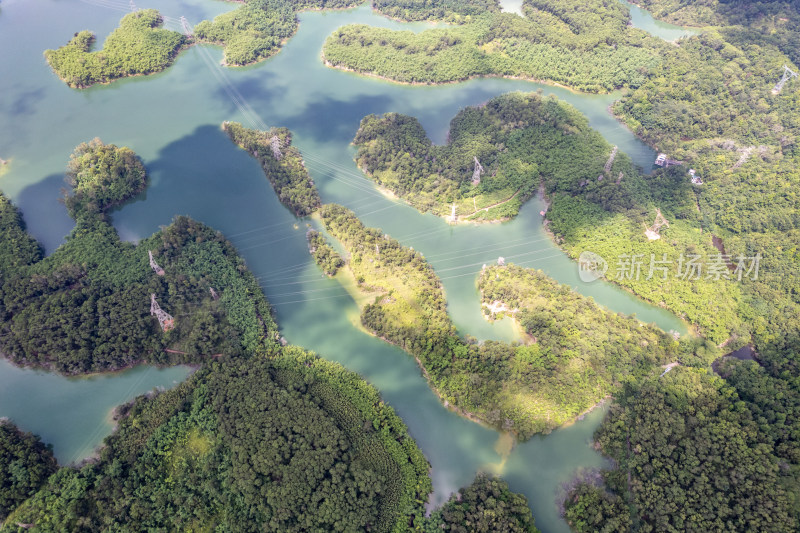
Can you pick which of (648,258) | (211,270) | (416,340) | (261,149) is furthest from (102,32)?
(648,258)

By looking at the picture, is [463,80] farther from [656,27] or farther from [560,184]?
[656,27]

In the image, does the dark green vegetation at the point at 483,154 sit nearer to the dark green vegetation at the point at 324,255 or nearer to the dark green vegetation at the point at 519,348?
the dark green vegetation at the point at 519,348

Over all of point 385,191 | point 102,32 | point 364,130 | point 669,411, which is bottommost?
point 669,411

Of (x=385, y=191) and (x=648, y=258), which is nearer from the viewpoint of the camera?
(x=648, y=258)

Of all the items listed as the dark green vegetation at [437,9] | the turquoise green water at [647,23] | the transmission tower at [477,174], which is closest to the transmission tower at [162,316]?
the transmission tower at [477,174]

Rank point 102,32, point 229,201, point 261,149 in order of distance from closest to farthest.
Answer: point 229,201 < point 261,149 < point 102,32

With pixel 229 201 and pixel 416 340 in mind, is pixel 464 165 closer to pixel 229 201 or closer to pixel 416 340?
pixel 416 340
